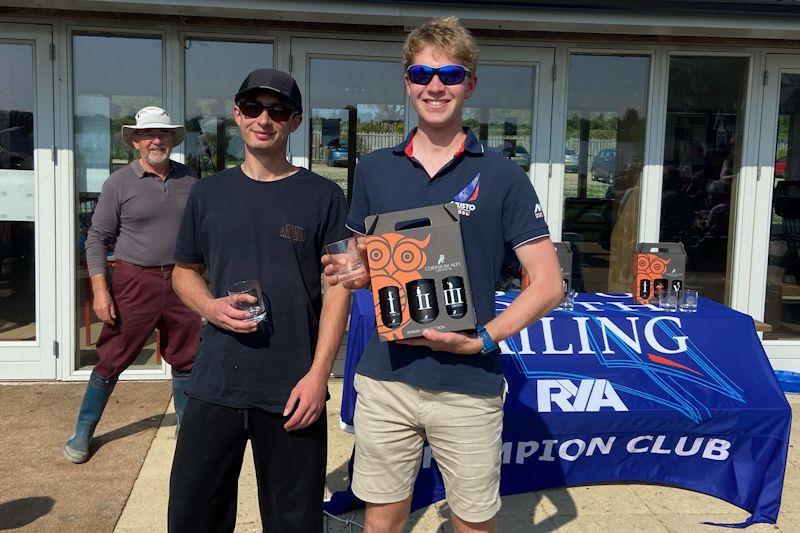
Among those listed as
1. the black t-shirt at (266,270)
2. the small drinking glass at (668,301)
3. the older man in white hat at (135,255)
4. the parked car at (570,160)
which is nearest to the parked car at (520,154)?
the parked car at (570,160)

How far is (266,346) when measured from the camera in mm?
2164

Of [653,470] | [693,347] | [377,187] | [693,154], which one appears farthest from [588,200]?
[377,187]

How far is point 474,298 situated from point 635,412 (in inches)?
68.9

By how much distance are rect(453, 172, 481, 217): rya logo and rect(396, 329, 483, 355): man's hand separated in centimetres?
34

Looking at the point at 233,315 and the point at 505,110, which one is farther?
the point at 505,110

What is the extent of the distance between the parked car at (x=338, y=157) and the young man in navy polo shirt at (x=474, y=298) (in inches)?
122

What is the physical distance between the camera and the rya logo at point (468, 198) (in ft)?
6.64

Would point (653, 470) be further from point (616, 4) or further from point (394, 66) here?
point (394, 66)

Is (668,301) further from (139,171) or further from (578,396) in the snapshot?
(139,171)

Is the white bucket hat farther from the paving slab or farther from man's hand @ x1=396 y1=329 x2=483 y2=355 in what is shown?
man's hand @ x1=396 y1=329 x2=483 y2=355

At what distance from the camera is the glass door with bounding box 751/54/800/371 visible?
539 cm

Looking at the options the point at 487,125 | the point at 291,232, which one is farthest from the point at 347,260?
the point at 487,125

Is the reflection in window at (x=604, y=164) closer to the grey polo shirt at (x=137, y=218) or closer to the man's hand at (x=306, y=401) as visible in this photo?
the grey polo shirt at (x=137, y=218)

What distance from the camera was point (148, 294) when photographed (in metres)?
3.84
